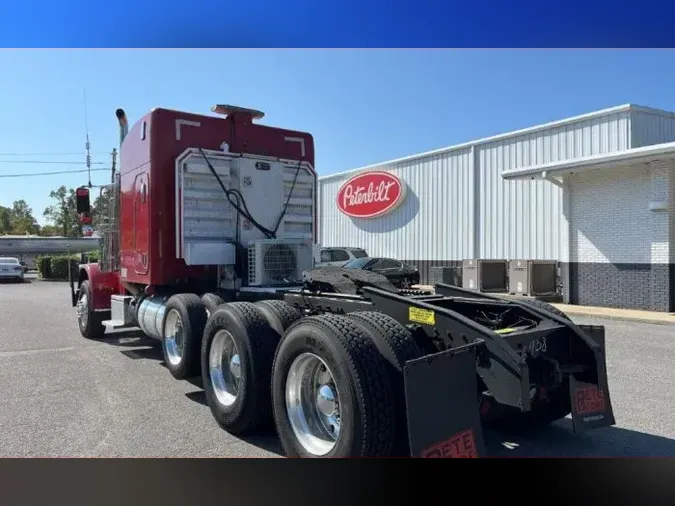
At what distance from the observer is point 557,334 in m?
4.36

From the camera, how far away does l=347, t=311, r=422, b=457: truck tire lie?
3.76 meters

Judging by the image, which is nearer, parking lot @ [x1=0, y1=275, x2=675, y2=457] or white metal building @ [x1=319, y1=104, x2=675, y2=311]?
parking lot @ [x1=0, y1=275, x2=675, y2=457]

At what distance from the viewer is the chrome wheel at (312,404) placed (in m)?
4.21

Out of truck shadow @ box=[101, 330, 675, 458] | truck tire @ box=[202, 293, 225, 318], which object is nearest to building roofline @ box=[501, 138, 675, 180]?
truck shadow @ box=[101, 330, 675, 458]

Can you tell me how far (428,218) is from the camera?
906 inches

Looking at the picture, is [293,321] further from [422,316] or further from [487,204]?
[487,204]

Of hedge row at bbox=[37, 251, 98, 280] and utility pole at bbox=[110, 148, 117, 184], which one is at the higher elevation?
utility pole at bbox=[110, 148, 117, 184]

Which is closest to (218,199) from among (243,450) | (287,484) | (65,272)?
(243,450)

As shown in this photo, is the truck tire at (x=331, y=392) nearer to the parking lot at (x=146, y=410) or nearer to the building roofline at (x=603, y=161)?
the parking lot at (x=146, y=410)

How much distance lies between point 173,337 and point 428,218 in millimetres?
16946

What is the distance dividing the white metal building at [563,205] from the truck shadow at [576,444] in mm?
10261

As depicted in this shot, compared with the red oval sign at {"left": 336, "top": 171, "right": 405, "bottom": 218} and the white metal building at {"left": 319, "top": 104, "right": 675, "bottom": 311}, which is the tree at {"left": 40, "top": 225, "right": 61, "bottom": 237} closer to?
the red oval sign at {"left": 336, "top": 171, "right": 405, "bottom": 218}

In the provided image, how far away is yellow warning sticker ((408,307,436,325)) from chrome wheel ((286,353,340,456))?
72cm

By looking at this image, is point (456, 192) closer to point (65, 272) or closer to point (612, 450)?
point (612, 450)
